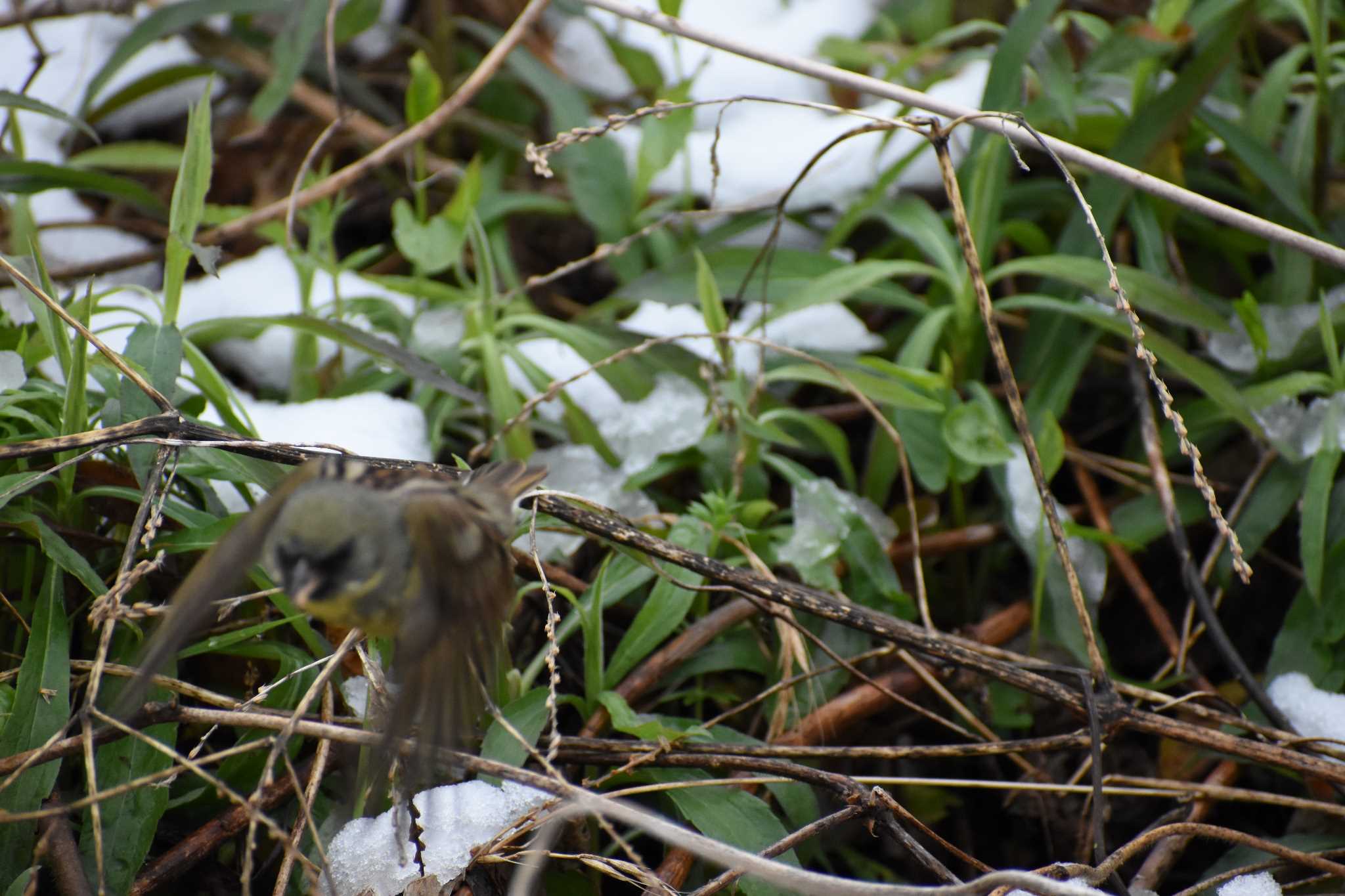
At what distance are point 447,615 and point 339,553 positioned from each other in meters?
0.14

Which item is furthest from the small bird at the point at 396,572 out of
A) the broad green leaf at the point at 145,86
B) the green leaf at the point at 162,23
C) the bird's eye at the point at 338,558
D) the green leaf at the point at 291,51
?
the broad green leaf at the point at 145,86

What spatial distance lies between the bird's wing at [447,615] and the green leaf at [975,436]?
0.88 metres

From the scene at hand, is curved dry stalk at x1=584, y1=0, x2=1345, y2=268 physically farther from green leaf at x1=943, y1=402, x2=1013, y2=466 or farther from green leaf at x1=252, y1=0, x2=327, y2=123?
green leaf at x1=252, y1=0, x2=327, y2=123

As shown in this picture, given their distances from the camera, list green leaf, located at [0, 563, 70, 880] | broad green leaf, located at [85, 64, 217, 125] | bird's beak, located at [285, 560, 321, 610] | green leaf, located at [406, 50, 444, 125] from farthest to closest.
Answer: broad green leaf, located at [85, 64, 217, 125] → green leaf, located at [406, 50, 444, 125] → green leaf, located at [0, 563, 70, 880] → bird's beak, located at [285, 560, 321, 610]

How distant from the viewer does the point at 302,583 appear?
3.19ft

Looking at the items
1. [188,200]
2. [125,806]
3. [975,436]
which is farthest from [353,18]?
[125,806]

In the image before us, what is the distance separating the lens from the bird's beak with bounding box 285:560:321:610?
96 centimetres

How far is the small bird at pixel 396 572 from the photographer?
89 cm

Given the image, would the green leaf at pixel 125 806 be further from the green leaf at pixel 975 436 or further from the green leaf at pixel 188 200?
the green leaf at pixel 975 436

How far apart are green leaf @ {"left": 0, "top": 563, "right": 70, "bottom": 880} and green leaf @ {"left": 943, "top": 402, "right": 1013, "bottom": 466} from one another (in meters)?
1.27

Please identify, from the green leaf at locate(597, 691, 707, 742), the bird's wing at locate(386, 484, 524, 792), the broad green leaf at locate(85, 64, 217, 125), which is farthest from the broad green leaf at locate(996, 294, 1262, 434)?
the broad green leaf at locate(85, 64, 217, 125)

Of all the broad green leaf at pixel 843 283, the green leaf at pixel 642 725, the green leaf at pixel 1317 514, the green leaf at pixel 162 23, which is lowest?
the green leaf at pixel 642 725

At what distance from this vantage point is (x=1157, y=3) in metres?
2.17

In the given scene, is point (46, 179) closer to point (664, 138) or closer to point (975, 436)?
point (664, 138)
